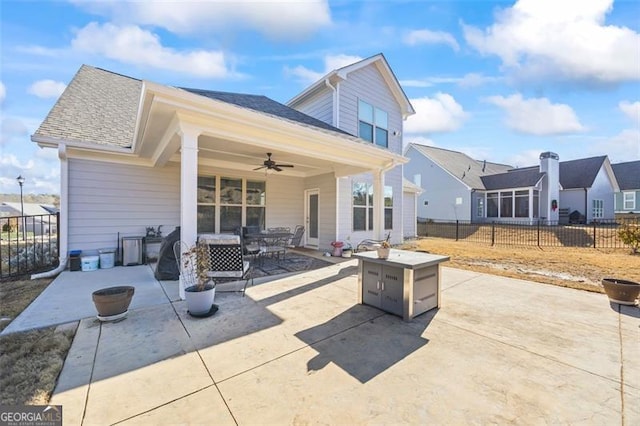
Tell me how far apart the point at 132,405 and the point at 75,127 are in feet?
25.8

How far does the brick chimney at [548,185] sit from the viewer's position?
18500 millimetres

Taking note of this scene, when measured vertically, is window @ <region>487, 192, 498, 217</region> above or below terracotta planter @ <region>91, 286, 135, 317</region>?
above

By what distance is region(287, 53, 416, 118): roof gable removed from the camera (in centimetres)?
960

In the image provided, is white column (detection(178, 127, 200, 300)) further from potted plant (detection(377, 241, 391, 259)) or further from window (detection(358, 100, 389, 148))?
window (detection(358, 100, 389, 148))

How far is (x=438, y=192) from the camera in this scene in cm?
2202

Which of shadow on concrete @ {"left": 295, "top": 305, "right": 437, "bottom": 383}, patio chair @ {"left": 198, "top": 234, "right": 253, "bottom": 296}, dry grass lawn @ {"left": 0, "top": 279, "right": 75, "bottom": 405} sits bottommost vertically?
shadow on concrete @ {"left": 295, "top": 305, "right": 437, "bottom": 383}

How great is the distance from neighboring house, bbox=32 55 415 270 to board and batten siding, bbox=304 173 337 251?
4 centimetres

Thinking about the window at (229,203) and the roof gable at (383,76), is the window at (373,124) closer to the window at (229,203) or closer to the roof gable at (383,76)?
the roof gable at (383,76)

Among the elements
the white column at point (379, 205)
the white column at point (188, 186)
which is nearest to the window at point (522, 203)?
the white column at point (379, 205)

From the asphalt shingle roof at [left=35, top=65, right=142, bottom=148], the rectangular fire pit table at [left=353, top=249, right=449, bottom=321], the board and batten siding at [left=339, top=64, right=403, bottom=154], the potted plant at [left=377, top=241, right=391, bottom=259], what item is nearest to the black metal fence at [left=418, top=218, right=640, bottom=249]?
the board and batten siding at [left=339, top=64, right=403, bottom=154]

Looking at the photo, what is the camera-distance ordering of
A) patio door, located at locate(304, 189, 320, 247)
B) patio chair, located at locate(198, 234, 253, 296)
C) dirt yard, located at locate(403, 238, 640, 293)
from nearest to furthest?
1. patio chair, located at locate(198, 234, 253, 296)
2. dirt yard, located at locate(403, 238, 640, 293)
3. patio door, located at locate(304, 189, 320, 247)

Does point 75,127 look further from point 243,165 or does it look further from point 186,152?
point 186,152

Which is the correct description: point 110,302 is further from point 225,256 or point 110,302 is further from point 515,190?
point 515,190

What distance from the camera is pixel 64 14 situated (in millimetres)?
5328
